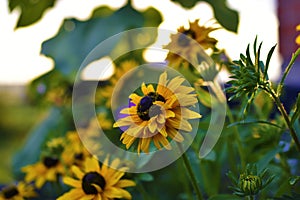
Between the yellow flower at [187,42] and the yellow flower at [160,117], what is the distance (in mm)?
120

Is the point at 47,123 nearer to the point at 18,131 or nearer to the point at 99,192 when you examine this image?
the point at 99,192

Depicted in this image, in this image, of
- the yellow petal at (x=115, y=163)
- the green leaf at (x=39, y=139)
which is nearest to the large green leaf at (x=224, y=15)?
the yellow petal at (x=115, y=163)

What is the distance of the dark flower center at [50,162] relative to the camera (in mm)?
696

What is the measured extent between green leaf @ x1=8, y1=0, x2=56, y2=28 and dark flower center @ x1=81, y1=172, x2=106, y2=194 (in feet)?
1.66

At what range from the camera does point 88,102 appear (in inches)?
42.7

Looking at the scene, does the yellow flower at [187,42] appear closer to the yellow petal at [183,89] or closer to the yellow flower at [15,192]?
the yellow petal at [183,89]

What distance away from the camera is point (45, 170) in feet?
2.30

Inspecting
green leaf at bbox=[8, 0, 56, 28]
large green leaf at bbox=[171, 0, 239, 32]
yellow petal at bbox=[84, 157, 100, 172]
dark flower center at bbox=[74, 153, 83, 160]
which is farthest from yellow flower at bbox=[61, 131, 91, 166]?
green leaf at bbox=[8, 0, 56, 28]

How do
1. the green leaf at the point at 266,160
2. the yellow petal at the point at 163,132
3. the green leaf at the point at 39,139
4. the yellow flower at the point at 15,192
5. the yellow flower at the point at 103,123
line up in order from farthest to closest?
the green leaf at the point at 39,139 < the yellow flower at the point at 103,123 < the yellow flower at the point at 15,192 < the green leaf at the point at 266,160 < the yellow petal at the point at 163,132

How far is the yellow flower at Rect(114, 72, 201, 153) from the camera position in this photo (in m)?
0.41

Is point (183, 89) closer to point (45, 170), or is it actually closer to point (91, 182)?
point (91, 182)

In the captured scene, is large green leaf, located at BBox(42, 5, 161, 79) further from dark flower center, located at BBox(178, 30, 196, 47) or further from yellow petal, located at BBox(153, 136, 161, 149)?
yellow petal, located at BBox(153, 136, 161, 149)

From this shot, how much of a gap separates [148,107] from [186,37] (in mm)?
144

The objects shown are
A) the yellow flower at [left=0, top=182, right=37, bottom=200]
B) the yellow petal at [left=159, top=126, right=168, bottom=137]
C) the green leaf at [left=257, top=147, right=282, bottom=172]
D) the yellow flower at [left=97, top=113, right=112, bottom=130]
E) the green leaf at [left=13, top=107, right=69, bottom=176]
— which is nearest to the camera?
the yellow petal at [left=159, top=126, right=168, bottom=137]
